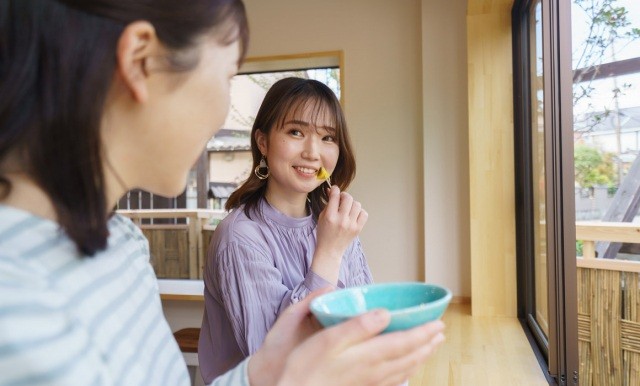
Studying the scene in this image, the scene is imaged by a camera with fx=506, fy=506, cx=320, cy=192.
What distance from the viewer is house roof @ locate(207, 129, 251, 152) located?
386cm

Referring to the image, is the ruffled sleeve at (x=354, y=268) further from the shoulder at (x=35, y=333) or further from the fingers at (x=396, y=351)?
the shoulder at (x=35, y=333)

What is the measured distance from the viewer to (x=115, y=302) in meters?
0.49

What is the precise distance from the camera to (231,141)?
3877 millimetres

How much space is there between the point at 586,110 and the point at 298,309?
1.62m

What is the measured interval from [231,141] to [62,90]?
3.50m

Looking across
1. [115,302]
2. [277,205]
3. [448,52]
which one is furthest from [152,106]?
[448,52]

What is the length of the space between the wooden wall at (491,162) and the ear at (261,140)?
200 cm

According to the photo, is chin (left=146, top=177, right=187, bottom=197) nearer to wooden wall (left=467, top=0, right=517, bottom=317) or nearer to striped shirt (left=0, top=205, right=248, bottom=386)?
striped shirt (left=0, top=205, right=248, bottom=386)

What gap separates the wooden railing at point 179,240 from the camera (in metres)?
3.93

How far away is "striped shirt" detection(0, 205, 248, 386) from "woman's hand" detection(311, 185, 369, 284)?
1.51 ft

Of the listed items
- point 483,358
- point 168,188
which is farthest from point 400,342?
point 483,358

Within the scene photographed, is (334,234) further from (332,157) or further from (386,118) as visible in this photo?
(386,118)

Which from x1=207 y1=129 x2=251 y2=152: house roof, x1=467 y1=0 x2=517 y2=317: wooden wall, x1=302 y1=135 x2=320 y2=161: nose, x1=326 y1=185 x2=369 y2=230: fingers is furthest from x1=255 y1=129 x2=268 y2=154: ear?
x1=207 y1=129 x2=251 y2=152: house roof

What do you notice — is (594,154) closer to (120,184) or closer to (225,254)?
(225,254)
